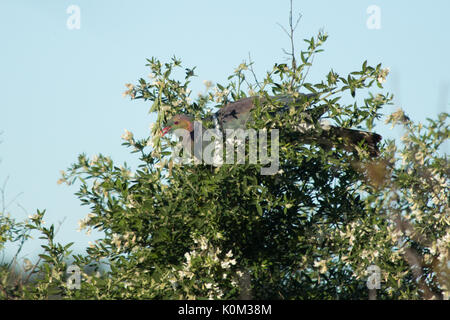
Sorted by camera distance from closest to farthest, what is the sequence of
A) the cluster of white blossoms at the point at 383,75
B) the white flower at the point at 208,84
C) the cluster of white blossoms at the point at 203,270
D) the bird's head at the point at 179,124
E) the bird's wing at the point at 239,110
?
the cluster of white blossoms at the point at 203,270, the cluster of white blossoms at the point at 383,75, the bird's wing at the point at 239,110, the bird's head at the point at 179,124, the white flower at the point at 208,84

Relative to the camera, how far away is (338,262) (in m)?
6.09

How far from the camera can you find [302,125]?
6.37 m

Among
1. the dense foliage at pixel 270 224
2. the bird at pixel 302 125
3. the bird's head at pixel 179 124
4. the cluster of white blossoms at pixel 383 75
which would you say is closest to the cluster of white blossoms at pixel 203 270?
the dense foliage at pixel 270 224

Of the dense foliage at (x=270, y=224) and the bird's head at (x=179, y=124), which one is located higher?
the bird's head at (x=179, y=124)

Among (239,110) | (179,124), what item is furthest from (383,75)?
(179,124)

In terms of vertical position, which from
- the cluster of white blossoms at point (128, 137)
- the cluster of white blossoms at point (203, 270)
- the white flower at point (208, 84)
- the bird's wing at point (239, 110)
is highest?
the white flower at point (208, 84)

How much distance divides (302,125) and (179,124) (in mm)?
1682

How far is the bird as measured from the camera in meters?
6.32

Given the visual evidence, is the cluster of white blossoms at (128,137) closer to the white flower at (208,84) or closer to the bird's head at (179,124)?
the bird's head at (179,124)

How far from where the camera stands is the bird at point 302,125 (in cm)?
632

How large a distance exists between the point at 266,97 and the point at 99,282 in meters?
2.65

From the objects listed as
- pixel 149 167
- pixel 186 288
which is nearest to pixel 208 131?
pixel 149 167
